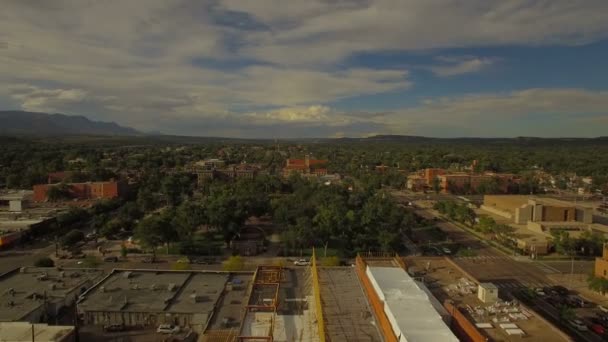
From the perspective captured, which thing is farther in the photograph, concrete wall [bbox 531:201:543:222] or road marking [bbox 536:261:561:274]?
concrete wall [bbox 531:201:543:222]

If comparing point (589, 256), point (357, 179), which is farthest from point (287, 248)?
point (357, 179)

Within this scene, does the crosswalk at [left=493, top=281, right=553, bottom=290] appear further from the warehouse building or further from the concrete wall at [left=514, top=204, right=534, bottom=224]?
the concrete wall at [left=514, top=204, right=534, bottom=224]

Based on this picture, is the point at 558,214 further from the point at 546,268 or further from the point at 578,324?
the point at 578,324

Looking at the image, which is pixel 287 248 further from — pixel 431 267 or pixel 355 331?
pixel 355 331

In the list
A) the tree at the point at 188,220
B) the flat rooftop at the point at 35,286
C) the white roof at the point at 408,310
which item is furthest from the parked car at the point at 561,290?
the flat rooftop at the point at 35,286

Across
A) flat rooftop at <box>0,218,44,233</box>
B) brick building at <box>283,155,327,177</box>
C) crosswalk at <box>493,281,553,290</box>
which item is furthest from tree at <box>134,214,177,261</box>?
brick building at <box>283,155,327,177</box>
